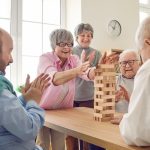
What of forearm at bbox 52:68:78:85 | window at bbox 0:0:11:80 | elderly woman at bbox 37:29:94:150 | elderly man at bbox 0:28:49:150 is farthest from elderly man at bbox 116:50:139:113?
window at bbox 0:0:11:80

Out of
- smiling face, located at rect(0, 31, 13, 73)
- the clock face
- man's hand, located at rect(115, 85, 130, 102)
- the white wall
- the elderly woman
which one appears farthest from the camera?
the clock face

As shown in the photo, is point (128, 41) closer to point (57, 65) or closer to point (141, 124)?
point (57, 65)

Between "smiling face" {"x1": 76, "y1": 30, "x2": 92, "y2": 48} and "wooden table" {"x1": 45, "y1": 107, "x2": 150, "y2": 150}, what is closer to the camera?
"wooden table" {"x1": 45, "y1": 107, "x2": 150, "y2": 150}

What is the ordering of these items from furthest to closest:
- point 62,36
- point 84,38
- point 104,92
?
1. point 84,38
2. point 62,36
3. point 104,92

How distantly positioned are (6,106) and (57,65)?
1160mm

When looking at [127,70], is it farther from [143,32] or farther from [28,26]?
[28,26]

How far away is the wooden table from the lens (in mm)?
1302

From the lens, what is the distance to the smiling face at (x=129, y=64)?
238 cm

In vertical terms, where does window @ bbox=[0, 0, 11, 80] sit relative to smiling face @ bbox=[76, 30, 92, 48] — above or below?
above

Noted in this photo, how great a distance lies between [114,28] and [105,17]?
221mm

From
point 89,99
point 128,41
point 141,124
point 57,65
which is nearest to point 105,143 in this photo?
point 141,124

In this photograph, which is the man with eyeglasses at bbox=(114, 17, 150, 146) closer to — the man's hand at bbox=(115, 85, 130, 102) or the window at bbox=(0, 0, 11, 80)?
the man's hand at bbox=(115, 85, 130, 102)

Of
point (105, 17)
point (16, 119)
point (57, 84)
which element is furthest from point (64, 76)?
point (105, 17)

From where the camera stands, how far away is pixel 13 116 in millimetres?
1261
